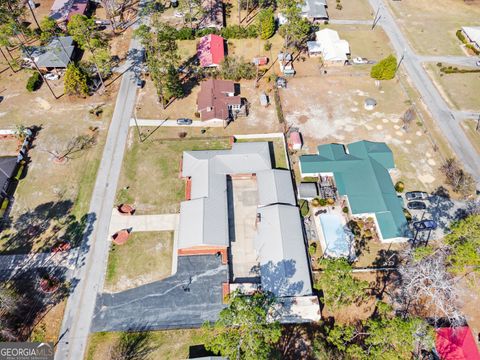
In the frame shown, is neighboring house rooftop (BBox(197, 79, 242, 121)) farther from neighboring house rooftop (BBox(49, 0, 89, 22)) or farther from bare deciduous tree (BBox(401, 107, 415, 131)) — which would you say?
neighboring house rooftop (BBox(49, 0, 89, 22))

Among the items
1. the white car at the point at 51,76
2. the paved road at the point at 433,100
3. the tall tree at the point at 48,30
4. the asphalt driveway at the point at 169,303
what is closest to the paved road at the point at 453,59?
the paved road at the point at 433,100

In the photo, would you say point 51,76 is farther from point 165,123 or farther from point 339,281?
point 339,281

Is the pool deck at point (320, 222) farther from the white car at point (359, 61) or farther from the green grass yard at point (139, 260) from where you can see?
the white car at point (359, 61)

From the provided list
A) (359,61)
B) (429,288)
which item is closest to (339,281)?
(429,288)

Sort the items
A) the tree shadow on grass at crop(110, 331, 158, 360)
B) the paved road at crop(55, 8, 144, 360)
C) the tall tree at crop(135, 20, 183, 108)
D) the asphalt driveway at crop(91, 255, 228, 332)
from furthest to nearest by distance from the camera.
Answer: the tall tree at crop(135, 20, 183, 108)
the asphalt driveway at crop(91, 255, 228, 332)
the paved road at crop(55, 8, 144, 360)
the tree shadow on grass at crop(110, 331, 158, 360)

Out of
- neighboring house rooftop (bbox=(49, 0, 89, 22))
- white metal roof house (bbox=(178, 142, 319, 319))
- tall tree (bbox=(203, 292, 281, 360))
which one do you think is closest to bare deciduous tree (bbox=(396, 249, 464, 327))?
white metal roof house (bbox=(178, 142, 319, 319))
